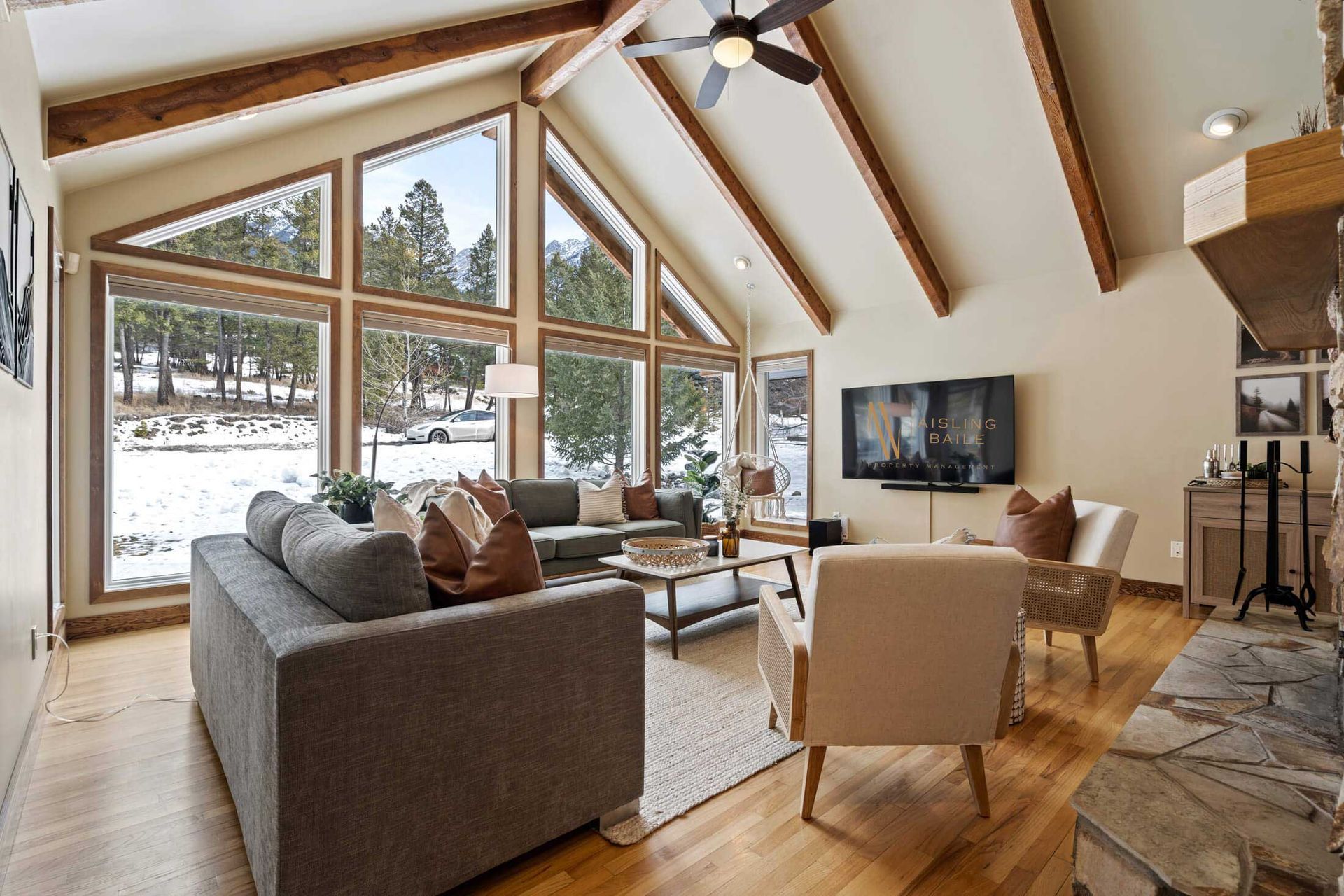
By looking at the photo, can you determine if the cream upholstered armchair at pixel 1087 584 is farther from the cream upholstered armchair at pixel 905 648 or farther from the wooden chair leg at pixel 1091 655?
A: the cream upholstered armchair at pixel 905 648

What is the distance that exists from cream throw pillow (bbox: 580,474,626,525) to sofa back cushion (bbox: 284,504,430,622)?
3.54m

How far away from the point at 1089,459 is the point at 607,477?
13.4 feet

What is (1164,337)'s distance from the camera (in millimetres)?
4750

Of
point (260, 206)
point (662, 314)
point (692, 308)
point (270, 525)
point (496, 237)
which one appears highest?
point (496, 237)

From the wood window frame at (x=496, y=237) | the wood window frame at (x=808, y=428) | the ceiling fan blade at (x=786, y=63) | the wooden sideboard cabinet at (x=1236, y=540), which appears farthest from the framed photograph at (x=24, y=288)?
the wood window frame at (x=808, y=428)

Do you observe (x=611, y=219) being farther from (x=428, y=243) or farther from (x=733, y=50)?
(x=733, y=50)

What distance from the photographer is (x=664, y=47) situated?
11.8ft

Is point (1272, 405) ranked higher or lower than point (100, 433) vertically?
higher

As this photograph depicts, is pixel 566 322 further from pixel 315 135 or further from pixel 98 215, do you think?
pixel 98 215

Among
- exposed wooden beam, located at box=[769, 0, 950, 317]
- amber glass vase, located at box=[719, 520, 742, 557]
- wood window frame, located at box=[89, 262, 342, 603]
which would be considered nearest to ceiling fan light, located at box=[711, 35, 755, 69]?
exposed wooden beam, located at box=[769, 0, 950, 317]

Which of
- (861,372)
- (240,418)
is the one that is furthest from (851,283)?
(240,418)

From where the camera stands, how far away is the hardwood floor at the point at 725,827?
5.54 ft

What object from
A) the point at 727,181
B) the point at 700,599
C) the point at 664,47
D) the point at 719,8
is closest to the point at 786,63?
the point at 719,8

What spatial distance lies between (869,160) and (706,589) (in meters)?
3.39
